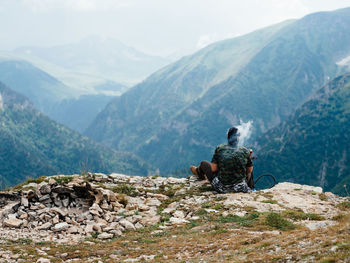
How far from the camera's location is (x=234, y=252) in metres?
8.21

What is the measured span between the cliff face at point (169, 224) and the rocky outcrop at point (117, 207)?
0.13ft

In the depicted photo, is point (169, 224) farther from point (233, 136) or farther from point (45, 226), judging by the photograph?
point (233, 136)

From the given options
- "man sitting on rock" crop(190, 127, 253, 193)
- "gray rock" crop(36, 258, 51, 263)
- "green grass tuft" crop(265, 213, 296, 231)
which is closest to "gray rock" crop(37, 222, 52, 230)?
"gray rock" crop(36, 258, 51, 263)

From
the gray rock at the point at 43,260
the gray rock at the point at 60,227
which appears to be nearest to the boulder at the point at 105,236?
the gray rock at the point at 60,227

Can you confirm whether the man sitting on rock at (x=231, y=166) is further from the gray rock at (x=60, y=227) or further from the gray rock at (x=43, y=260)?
the gray rock at (x=43, y=260)

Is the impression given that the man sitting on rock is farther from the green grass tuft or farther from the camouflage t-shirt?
the green grass tuft

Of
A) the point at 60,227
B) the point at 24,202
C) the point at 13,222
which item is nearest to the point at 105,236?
the point at 60,227

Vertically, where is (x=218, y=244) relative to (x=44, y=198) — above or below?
below

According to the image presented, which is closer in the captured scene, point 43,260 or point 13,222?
point 43,260

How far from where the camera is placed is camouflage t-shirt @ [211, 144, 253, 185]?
47.6ft

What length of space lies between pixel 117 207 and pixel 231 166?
551 centimetres

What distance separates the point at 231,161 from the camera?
14547 mm

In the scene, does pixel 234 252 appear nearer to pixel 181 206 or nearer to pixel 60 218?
pixel 181 206

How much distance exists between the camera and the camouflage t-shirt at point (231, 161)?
14.5 meters
